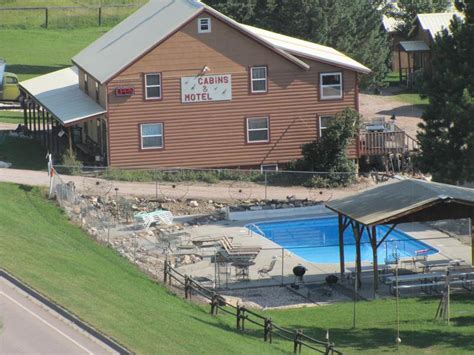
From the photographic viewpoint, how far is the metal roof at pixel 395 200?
38219 mm

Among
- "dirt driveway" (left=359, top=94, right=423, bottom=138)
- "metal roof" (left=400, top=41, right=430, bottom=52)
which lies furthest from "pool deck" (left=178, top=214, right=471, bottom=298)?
"metal roof" (left=400, top=41, right=430, bottom=52)

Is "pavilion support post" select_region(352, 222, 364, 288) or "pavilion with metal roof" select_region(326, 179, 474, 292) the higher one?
"pavilion with metal roof" select_region(326, 179, 474, 292)

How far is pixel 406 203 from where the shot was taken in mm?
38594

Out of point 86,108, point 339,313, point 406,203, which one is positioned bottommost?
point 339,313

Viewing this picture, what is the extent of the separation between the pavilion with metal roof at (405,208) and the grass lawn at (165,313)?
7.78ft

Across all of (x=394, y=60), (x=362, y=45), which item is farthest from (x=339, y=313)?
(x=394, y=60)

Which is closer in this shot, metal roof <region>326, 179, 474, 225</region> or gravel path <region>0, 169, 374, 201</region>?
metal roof <region>326, 179, 474, 225</region>

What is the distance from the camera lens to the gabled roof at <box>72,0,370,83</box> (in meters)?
54.5

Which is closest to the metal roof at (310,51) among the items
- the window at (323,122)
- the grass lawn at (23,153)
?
the window at (323,122)

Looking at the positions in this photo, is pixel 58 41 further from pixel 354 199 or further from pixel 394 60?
pixel 354 199

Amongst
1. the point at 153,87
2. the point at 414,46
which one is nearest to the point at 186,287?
the point at 153,87

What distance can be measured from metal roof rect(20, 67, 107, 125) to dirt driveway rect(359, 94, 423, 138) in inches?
632

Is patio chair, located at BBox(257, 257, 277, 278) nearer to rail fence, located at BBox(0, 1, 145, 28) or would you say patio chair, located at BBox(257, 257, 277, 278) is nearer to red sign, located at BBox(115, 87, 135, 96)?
red sign, located at BBox(115, 87, 135, 96)

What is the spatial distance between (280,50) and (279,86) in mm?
1611
